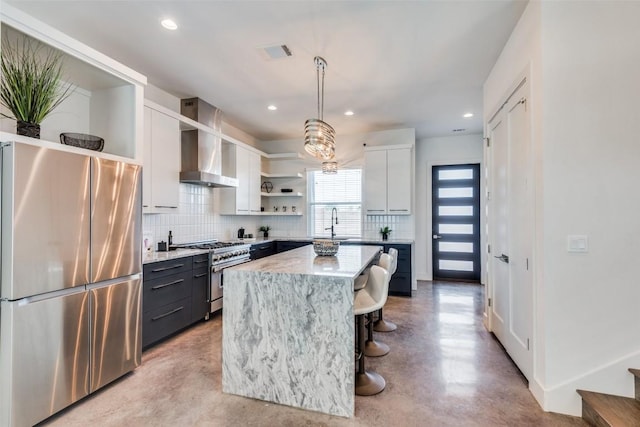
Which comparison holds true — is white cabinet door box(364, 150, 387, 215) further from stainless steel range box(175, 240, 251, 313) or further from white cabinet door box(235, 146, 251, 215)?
stainless steel range box(175, 240, 251, 313)

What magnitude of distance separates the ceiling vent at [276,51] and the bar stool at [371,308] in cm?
222

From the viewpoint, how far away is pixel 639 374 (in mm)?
1908

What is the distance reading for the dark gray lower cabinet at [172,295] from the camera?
3.00m

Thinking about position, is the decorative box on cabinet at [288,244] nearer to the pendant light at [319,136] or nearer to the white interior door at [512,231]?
the pendant light at [319,136]

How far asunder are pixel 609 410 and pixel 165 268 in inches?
145

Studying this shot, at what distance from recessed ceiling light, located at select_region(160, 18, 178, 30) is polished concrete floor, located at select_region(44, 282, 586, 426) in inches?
117

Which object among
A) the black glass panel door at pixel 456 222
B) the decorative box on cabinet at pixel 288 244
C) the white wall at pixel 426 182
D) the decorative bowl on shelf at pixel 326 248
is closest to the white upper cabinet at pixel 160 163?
the decorative bowl on shelf at pixel 326 248

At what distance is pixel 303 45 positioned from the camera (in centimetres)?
288

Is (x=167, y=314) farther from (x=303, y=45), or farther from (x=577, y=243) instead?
(x=577, y=243)

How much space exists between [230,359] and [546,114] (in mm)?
2887

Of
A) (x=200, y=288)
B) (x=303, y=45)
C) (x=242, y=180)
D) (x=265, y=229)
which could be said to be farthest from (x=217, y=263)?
(x=303, y=45)

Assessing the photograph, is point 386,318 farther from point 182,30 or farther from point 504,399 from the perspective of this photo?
point 182,30

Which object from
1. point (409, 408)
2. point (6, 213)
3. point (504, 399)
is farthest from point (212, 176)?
point (504, 399)

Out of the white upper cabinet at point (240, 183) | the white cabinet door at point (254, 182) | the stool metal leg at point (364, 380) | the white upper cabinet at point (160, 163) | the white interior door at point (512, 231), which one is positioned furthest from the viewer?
the white cabinet door at point (254, 182)
